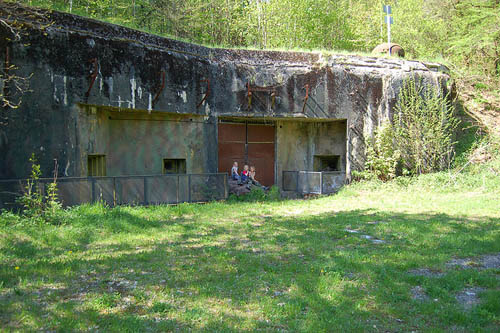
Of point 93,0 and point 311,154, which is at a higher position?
point 93,0

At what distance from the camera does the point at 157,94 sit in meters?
11.7

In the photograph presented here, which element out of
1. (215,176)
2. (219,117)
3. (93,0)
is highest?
(93,0)

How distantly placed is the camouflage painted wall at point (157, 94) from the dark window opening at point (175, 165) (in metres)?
0.26

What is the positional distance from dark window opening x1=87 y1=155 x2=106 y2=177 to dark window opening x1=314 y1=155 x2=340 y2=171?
8257mm

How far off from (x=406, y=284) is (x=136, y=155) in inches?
361

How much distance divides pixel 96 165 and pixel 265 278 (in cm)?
766

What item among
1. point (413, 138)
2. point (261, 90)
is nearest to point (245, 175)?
point (261, 90)

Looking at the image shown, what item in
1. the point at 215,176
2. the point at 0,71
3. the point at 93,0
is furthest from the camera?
the point at 93,0

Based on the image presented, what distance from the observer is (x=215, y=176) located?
11859mm

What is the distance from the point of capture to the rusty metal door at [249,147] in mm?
14570

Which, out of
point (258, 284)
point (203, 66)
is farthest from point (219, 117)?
point (258, 284)

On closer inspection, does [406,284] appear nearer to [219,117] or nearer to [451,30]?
[219,117]

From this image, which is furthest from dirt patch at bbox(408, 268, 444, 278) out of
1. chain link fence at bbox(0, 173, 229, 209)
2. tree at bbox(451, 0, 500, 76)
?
tree at bbox(451, 0, 500, 76)

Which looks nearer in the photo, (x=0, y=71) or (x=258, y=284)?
(x=258, y=284)
